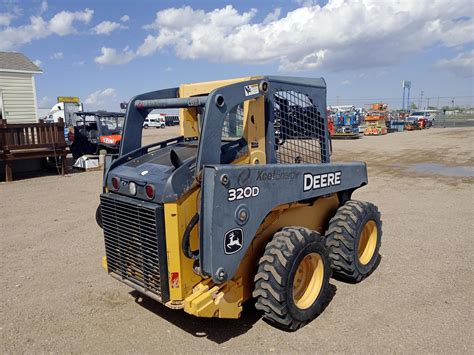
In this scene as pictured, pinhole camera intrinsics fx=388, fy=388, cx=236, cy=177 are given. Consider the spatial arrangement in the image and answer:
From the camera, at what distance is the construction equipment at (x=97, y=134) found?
50.4 feet

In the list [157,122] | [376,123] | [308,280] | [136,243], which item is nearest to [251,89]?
[136,243]

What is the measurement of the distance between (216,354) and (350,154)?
16130 mm

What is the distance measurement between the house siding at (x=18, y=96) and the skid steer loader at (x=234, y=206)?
1480 cm

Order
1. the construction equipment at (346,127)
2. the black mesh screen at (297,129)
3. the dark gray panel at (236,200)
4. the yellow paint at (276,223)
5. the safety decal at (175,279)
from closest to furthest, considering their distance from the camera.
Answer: the dark gray panel at (236,200)
the safety decal at (175,279)
the yellow paint at (276,223)
the black mesh screen at (297,129)
the construction equipment at (346,127)

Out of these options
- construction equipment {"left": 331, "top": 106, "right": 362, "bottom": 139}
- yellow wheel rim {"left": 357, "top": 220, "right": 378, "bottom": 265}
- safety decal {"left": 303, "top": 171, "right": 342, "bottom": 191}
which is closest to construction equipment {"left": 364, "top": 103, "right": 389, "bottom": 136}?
construction equipment {"left": 331, "top": 106, "right": 362, "bottom": 139}

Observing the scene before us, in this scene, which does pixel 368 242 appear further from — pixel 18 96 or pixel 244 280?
pixel 18 96

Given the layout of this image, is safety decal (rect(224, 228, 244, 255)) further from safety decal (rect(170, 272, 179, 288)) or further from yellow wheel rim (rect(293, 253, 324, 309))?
yellow wheel rim (rect(293, 253, 324, 309))

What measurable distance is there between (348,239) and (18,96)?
16.8 m

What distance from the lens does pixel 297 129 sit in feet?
13.4

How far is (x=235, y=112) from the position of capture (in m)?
3.81

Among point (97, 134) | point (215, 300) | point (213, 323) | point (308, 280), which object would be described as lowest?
point (213, 323)

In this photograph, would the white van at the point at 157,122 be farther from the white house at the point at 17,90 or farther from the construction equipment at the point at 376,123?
the white house at the point at 17,90

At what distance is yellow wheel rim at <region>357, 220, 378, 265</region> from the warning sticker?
92.4 inches

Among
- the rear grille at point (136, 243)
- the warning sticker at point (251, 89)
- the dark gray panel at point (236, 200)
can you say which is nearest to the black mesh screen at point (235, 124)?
the warning sticker at point (251, 89)
